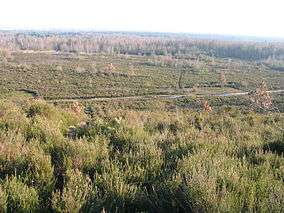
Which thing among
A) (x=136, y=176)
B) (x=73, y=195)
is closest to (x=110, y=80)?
(x=136, y=176)

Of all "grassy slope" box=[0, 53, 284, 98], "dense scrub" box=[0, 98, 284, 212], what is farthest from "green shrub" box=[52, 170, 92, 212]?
"grassy slope" box=[0, 53, 284, 98]

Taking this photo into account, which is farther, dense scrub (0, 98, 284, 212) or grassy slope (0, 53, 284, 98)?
grassy slope (0, 53, 284, 98)

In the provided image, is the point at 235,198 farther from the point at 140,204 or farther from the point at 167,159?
the point at 167,159

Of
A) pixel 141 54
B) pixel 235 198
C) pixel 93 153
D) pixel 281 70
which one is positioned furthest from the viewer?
pixel 141 54

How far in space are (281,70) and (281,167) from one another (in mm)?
132706

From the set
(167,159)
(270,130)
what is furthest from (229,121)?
(167,159)

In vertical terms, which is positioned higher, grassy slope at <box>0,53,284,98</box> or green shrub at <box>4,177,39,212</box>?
green shrub at <box>4,177,39,212</box>

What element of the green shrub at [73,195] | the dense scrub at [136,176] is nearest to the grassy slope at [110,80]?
the dense scrub at [136,176]

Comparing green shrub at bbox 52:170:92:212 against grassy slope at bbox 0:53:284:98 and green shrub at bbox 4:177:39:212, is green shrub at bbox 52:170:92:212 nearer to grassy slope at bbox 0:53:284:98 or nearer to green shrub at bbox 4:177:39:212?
green shrub at bbox 4:177:39:212

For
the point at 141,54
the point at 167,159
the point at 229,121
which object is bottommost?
the point at 141,54

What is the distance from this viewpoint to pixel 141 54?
176m

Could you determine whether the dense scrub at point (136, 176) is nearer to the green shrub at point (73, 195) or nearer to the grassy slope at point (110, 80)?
the green shrub at point (73, 195)

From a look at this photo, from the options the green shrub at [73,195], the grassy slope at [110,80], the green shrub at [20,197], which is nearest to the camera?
the green shrub at [73,195]

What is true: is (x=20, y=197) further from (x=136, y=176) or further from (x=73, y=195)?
(x=136, y=176)
